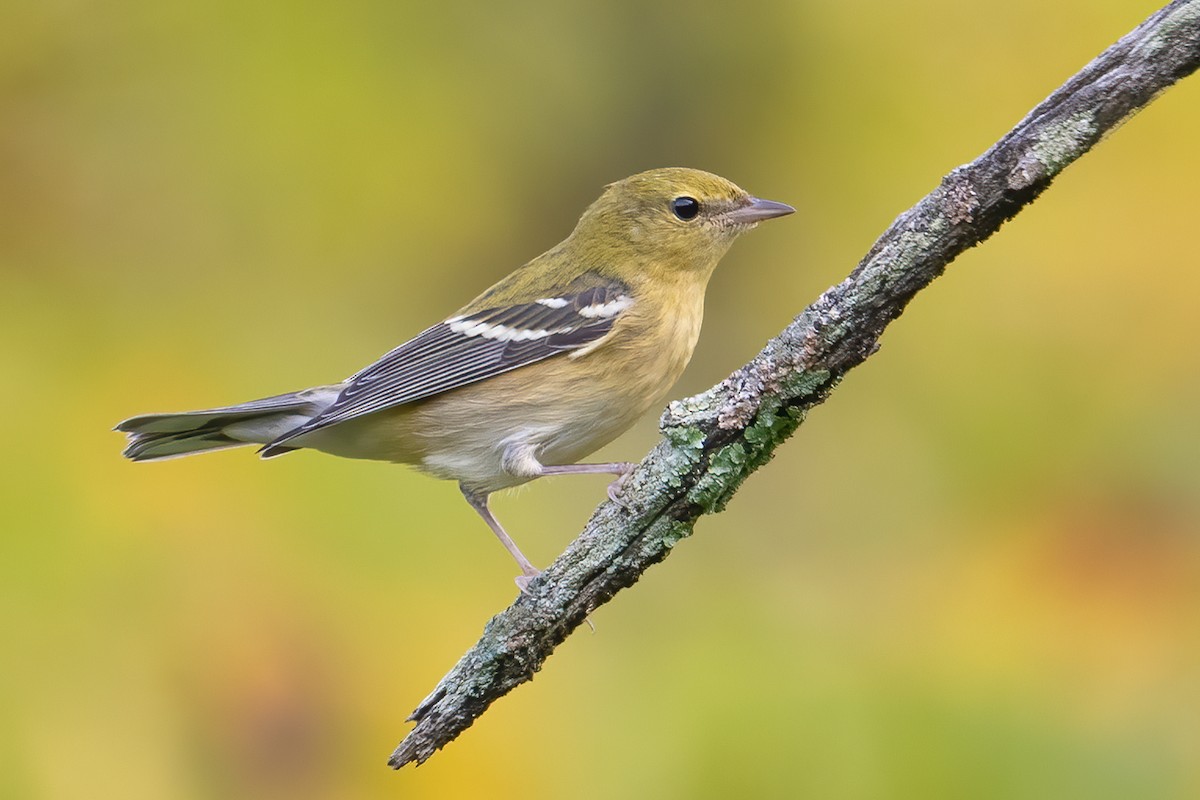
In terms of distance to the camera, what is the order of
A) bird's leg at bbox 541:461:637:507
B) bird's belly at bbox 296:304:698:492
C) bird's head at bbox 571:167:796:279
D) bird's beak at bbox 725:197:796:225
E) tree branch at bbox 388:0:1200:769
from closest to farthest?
tree branch at bbox 388:0:1200:769 < bird's leg at bbox 541:461:637:507 < bird's belly at bbox 296:304:698:492 < bird's beak at bbox 725:197:796:225 < bird's head at bbox 571:167:796:279

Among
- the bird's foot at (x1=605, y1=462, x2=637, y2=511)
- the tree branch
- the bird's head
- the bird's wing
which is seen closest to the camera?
the tree branch

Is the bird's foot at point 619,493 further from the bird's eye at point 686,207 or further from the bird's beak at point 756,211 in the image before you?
the bird's eye at point 686,207

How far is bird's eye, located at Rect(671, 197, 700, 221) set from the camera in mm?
4535

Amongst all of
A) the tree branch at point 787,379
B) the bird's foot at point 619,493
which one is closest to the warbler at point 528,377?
the bird's foot at point 619,493

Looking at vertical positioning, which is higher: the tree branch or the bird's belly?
the bird's belly

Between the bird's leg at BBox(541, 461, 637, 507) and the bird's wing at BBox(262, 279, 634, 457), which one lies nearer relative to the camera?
the bird's leg at BBox(541, 461, 637, 507)

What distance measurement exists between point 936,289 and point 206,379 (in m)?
3.23

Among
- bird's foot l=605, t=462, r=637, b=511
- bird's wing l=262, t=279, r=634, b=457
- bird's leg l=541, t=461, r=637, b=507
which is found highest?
bird's wing l=262, t=279, r=634, b=457

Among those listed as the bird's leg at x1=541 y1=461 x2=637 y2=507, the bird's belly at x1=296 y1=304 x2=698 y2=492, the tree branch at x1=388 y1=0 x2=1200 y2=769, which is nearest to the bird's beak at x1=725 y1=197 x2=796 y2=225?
the bird's belly at x1=296 y1=304 x2=698 y2=492

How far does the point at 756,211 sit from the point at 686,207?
30 cm

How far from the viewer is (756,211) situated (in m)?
4.42

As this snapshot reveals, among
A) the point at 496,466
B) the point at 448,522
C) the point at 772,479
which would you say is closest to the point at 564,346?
the point at 496,466

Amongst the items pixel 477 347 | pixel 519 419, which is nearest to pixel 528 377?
pixel 519 419

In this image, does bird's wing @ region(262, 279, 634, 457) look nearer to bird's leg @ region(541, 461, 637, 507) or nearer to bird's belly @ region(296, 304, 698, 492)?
bird's belly @ region(296, 304, 698, 492)
